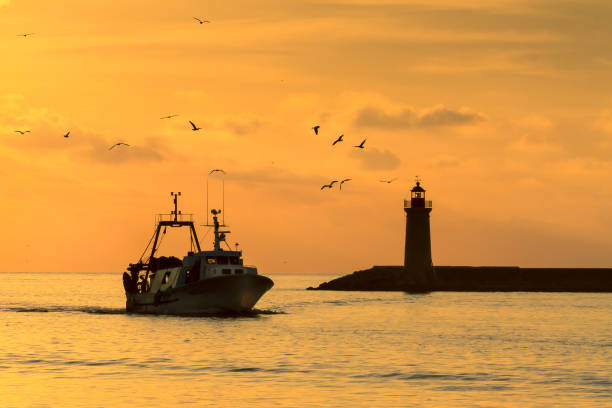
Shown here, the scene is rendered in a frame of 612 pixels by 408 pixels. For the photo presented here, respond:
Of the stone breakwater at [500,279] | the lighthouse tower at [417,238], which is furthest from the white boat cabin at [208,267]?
the stone breakwater at [500,279]

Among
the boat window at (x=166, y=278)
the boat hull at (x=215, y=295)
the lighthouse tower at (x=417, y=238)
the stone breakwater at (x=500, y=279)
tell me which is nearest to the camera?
the boat hull at (x=215, y=295)

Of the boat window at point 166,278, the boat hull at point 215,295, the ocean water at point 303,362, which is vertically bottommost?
the ocean water at point 303,362

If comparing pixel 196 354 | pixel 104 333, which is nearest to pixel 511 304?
pixel 104 333

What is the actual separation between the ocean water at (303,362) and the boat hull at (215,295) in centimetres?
105

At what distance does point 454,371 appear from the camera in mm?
44219

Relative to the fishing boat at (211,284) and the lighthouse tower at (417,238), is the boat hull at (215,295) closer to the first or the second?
the fishing boat at (211,284)

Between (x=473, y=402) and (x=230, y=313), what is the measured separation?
42.6 meters

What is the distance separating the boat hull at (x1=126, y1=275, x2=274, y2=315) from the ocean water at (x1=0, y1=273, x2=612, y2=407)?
1055 millimetres

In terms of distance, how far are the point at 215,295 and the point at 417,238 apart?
49.4 meters

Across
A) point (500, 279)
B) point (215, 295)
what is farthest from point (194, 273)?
point (500, 279)

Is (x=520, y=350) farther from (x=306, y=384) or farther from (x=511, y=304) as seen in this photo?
(x=511, y=304)

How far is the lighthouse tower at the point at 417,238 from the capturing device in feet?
386

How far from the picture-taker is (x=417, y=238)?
119m

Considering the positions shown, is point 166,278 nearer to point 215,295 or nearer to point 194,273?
point 194,273
